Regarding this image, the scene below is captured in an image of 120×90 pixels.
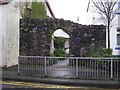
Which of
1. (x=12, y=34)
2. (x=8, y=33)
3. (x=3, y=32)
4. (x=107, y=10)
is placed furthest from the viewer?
(x=107, y=10)

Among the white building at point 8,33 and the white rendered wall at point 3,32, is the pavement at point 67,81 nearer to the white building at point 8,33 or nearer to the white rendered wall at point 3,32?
the white rendered wall at point 3,32

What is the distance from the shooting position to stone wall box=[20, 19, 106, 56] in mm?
20266

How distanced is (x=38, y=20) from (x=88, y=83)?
9.73 m

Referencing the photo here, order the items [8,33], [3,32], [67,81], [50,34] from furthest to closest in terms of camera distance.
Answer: [50,34] → [8,33] → [3,32] → [67,81]

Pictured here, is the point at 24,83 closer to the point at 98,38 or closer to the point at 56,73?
the point at 56,73

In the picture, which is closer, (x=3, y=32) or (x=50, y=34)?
(x=3, y=32)

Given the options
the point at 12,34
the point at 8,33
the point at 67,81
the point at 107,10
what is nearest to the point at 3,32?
the point at 8,33

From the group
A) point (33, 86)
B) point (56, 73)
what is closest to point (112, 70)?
point (56, 73)

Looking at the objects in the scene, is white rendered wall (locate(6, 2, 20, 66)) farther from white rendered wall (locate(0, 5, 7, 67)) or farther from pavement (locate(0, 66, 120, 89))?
pavement (locate(0, 66, 120, 89))

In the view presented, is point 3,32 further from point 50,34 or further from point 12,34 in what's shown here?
point 50,34

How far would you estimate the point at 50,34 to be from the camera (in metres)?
20.4

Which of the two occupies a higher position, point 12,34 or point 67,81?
point 12,34

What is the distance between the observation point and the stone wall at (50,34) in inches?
798

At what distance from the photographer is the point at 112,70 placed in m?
12.5
